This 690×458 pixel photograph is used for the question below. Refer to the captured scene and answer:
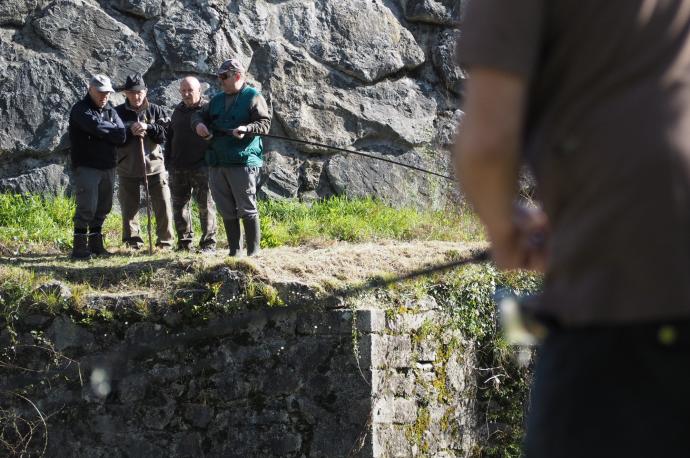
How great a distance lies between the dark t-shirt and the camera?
1.63 meters

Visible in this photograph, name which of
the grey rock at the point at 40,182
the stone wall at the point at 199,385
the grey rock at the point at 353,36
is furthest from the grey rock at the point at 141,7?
the stone wall at the point at 199,385

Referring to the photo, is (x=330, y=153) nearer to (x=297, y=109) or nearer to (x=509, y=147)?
(x=297, y=109)

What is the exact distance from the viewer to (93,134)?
8.07 metres

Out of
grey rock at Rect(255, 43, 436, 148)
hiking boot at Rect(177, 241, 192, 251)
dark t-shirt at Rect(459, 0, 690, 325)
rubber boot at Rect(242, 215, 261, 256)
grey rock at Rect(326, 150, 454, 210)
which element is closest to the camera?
dark t-shirt at Rect(459, 0, 690, 325)

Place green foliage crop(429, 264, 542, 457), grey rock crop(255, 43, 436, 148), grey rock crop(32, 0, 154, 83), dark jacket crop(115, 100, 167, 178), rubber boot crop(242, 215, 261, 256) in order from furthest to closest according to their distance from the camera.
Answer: grey rock crop(255, 43, 436, 148) < grey rock crop(32, 0, 154, 83) < dark jacket crop(115, 100, 167, 178) < rubber boot crop(242, 215, 261, 256) < green foliage crop(429, 264, 542, 457)

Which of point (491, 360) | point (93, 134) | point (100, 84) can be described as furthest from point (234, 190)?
point (491, 360)

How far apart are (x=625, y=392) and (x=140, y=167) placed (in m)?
7.37

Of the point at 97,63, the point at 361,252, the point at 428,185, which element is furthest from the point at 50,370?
the point at 428,185

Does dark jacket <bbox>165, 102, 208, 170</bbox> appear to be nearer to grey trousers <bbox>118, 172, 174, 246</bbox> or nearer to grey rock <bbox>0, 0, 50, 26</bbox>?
grey trousers <bbox>118, 172, 174, 246</bbox>

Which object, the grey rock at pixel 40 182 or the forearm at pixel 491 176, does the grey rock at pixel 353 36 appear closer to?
the grey rock at pixel 40 182

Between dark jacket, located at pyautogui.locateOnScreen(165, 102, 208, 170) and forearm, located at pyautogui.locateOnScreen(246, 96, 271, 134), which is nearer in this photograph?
forearm, located at pyautogui.locateOnScreen(246, 96, 271, 134)

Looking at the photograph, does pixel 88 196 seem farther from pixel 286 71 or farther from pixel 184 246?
pixel 286 71

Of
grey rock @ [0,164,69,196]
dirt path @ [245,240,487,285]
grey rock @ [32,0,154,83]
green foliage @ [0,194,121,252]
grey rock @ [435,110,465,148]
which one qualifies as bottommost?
dirt path @ [245,240,487,285]

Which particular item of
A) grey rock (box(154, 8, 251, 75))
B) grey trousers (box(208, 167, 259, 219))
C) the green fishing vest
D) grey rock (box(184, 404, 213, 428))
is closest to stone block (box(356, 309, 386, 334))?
grey rock (box(184, 404, 213, 428))
